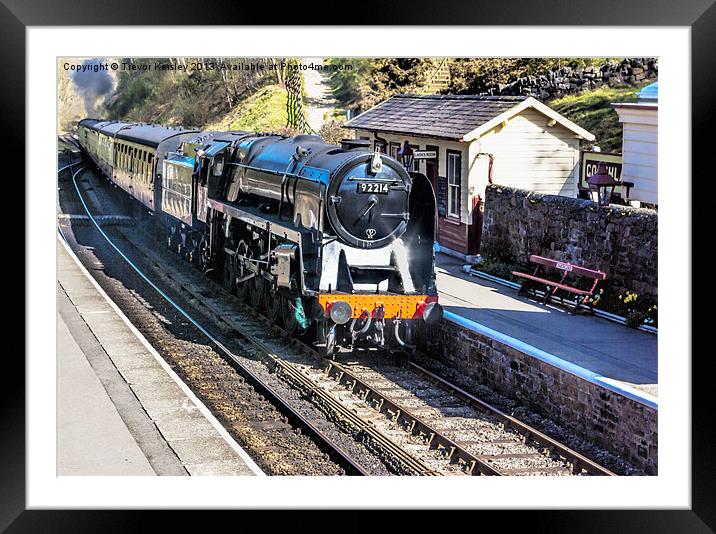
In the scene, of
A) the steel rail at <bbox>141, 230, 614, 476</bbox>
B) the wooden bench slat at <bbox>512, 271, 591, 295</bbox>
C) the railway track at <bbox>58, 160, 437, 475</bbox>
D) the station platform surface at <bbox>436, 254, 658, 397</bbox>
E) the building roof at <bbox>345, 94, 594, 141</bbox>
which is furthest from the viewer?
the building roof at <bbox>345, 94, 594, 141</bbox>

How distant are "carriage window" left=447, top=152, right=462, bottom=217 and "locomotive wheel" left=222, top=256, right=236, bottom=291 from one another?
4.42 m

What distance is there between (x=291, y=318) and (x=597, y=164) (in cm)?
650

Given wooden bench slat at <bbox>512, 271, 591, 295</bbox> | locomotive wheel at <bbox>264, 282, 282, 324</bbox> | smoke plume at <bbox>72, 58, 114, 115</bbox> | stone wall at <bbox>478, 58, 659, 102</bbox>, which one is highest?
stone wall at <bbox>478, 58, 659, 102</bbox>

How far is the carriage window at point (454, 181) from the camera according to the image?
700 inches

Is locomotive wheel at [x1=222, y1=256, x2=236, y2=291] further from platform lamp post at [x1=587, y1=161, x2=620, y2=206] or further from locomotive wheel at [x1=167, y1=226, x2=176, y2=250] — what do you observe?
platform lamp post at [x1=587, y1=161, x2=620, y2=206]

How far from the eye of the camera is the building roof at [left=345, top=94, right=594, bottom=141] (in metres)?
16.8

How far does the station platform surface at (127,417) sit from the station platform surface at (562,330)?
4213 millimetres

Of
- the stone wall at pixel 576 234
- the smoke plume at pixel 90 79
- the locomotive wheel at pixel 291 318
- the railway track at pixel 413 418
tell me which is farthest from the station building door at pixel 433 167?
the smoke plume at pixel 90 79

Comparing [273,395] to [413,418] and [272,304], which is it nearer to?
[413,418]

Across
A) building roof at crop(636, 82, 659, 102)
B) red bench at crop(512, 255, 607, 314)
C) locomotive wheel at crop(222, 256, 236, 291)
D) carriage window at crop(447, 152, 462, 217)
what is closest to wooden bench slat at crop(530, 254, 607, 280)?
red bench at crop(512, 255, 607, 314)
